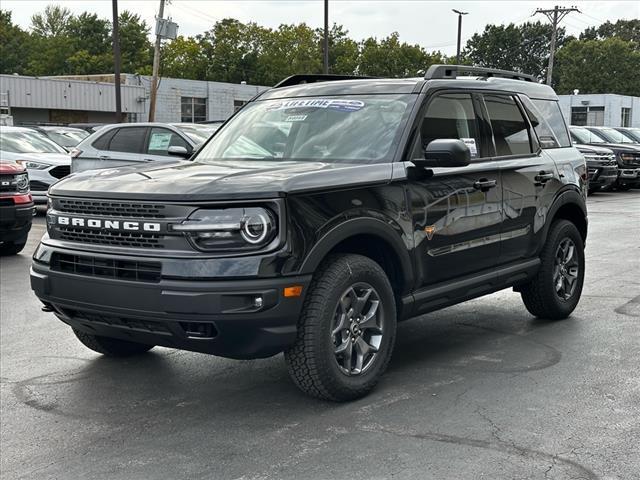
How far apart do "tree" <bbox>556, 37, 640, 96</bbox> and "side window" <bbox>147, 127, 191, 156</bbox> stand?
A: 8863cm

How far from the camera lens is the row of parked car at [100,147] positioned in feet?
45.9

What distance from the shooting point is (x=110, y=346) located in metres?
5.64

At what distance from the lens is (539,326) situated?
666 cm

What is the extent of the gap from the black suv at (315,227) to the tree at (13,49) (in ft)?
320

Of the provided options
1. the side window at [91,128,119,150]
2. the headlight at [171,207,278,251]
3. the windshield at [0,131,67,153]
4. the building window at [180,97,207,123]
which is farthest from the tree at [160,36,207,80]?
the headlight at [171,207,278,251]

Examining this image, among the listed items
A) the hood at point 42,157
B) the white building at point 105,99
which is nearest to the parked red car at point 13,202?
the hood at point 42,157

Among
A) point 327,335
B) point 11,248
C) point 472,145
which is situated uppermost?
point 472,145

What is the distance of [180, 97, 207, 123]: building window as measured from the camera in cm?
5325

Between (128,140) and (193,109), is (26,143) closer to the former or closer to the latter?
(128,140)

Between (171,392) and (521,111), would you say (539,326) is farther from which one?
(171,392)

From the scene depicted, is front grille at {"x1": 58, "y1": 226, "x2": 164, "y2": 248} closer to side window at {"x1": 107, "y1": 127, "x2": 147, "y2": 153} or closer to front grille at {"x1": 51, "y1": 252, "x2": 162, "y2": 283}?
front grille at {"x1": 51, "y1": 252, "x2": 162, "y2": 283}

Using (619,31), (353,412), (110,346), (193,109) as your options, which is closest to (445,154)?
(353,412)

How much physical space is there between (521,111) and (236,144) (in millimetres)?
2300

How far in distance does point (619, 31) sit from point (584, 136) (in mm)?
114882
